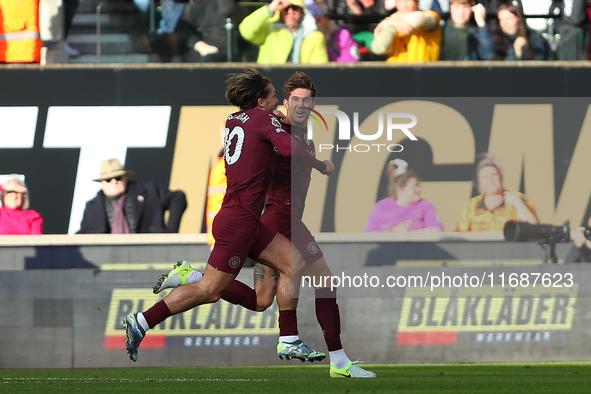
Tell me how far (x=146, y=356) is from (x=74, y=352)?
0.71 meters

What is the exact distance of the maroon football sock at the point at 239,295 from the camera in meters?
6.76

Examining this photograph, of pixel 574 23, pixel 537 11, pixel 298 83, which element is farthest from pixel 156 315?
pixel 574 23

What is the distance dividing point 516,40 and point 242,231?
6.04 m

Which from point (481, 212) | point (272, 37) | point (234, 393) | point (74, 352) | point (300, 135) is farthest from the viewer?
point (272, 37)

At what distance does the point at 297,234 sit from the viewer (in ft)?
22.3

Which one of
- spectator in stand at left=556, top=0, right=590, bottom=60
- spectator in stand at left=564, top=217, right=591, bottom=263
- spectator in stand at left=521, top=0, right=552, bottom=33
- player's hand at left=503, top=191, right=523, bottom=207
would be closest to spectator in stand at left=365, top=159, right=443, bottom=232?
player's hand at left=503, top=191, right=523, bottom=207

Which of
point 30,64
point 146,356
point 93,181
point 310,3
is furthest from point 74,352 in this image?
point 310,3

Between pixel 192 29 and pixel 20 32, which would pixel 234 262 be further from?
pixel 20 32

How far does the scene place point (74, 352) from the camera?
9445 mm

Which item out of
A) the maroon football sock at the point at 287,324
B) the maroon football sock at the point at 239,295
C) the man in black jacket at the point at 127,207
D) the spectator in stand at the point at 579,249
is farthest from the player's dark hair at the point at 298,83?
the spectator in stand at the point at 579,249

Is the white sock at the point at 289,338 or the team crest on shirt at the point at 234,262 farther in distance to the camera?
the white sock at the point at 289,338

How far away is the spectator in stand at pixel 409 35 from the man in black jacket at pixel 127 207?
2.95 meters

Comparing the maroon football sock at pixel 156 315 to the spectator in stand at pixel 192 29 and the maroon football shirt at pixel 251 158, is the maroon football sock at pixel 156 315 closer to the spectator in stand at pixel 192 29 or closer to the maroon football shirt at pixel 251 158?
the maroon football shirt at pixel 251 158

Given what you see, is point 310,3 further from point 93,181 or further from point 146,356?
point 146,356
